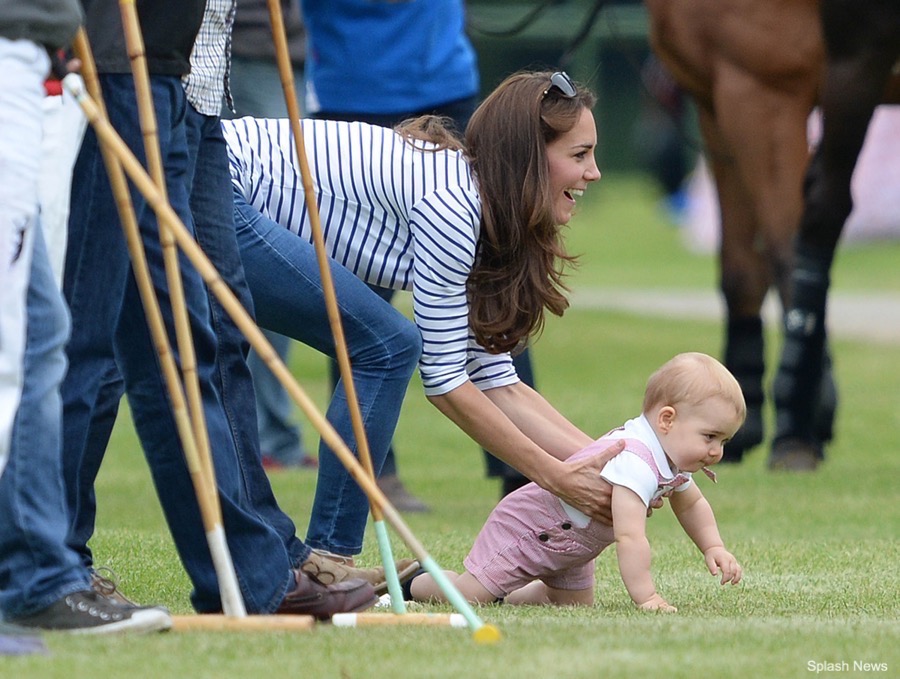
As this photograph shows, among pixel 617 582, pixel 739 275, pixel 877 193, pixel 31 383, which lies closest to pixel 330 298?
pixel 31 383

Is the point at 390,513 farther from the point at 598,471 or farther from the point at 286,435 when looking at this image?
the point at 286,435

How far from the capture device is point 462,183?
417cm

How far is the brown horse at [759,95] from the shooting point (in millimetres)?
7453

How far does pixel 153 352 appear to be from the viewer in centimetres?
372

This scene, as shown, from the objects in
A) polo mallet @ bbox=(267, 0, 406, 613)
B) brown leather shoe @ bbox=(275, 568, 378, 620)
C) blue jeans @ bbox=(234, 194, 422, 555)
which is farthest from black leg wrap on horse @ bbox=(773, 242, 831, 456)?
brown leather shoe @ bbox=(275, 568, 378, 620)

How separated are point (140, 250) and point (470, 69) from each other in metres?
3.24

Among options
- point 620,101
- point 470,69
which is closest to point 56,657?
point 470,69

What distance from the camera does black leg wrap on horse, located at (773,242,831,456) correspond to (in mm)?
7348

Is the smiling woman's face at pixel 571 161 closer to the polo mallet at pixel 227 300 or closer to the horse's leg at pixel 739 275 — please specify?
the polo mallet at pixel 227 300

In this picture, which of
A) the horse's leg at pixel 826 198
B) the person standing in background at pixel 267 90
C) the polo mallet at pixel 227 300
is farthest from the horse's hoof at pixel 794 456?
the polo mallet at pixel 227 300

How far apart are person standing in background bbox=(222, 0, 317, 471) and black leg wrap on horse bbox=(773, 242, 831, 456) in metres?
2.04

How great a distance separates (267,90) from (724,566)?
396cm

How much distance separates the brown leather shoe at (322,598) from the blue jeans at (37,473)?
0.55 meters

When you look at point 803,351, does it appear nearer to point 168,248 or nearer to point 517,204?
point 517,204
